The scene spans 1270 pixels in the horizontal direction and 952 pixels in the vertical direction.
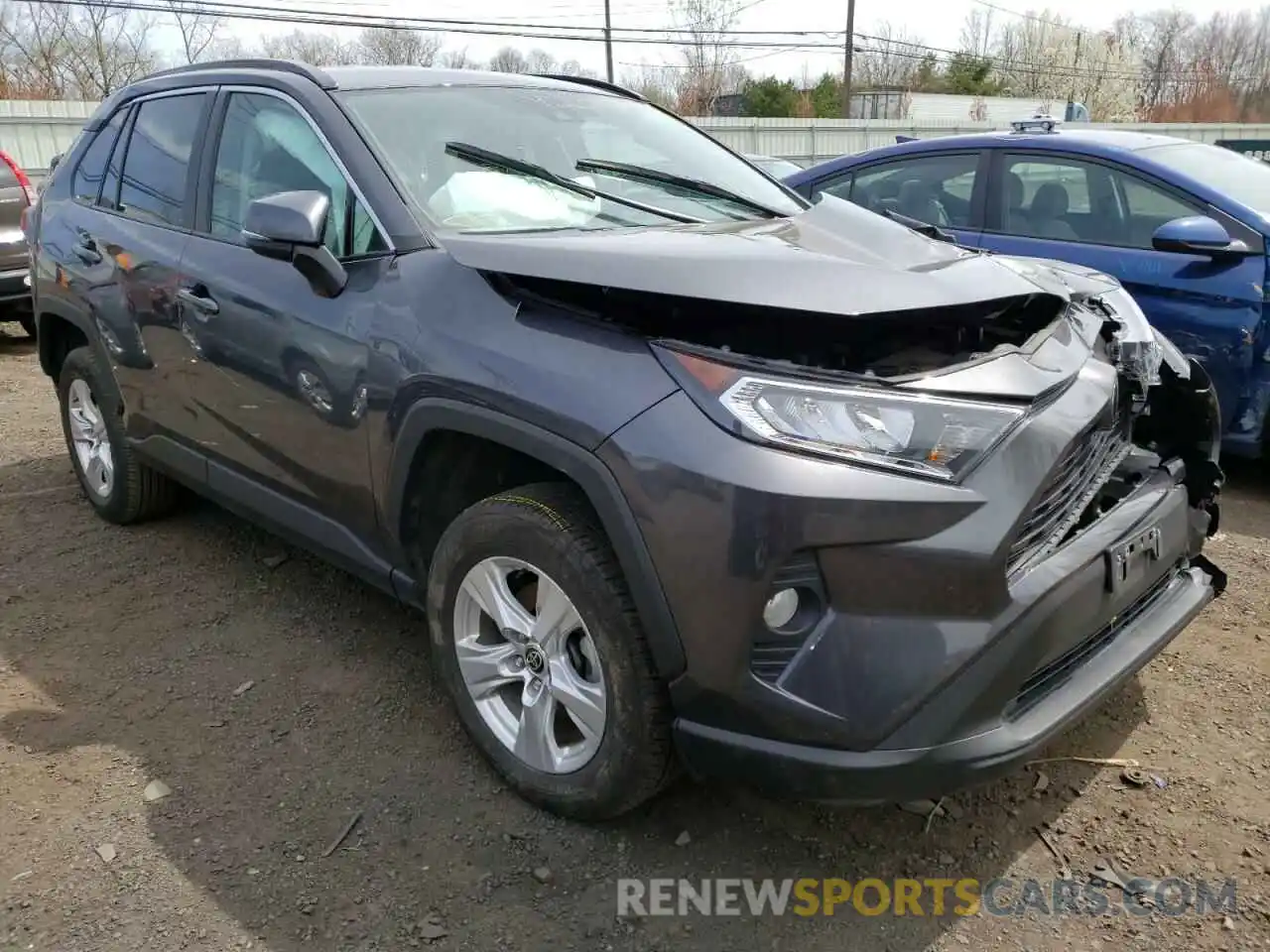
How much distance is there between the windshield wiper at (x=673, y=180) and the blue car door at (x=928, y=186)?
2320mm

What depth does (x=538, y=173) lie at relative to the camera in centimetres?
302

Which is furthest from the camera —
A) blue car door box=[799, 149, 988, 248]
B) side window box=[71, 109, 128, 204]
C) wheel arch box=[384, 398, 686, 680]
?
blue car door box=[799, 149, 988, 248]

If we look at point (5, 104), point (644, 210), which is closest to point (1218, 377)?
point (644, 210)

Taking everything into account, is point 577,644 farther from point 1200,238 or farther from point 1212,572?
point 1200,238

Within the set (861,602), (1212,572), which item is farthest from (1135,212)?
(861,602)

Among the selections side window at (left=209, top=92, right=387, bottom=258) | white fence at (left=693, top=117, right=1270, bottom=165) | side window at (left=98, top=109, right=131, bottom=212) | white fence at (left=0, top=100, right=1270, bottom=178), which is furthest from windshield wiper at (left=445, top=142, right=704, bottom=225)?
white fence at (left=693, top=117, right=1270, bottom=165)

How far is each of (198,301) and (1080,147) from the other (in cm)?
410

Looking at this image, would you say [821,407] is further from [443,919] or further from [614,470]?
[443,919]

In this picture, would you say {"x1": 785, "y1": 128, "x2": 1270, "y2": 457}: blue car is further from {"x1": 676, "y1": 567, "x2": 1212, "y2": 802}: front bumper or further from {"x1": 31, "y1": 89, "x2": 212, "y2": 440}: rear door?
{"x1": 31, "y1": 89, "x2": 212, "y2": 440}: rear door

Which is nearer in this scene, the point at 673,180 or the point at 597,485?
the point at 597,485

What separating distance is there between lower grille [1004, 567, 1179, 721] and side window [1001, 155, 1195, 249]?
282 cm

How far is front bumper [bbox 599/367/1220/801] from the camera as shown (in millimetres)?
1934

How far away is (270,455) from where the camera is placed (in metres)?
3.20

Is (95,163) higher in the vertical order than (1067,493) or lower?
higher
